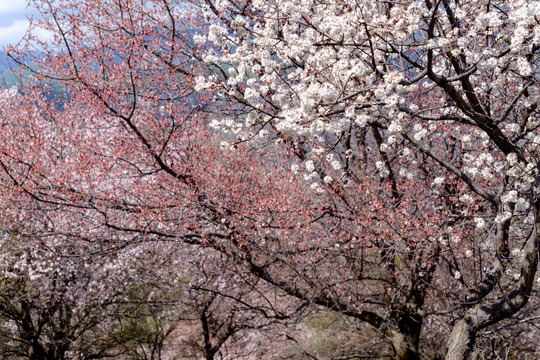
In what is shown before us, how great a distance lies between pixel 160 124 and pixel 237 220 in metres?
2.46

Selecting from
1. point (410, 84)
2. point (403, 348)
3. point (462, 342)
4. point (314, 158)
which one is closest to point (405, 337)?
point (403, 348)

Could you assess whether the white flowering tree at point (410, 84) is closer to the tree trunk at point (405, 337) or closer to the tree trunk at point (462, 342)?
the tree trunk at point (462, 342)

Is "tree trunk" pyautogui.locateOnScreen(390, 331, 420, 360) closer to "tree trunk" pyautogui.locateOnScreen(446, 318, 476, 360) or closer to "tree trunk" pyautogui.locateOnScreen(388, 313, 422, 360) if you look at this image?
"tree trunk" pyautogui.locateOnScreen(388, 313, 422, 360)

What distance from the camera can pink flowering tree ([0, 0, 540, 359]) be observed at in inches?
192

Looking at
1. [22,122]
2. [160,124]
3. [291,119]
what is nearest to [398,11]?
[291,119]

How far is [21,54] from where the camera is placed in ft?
23.0

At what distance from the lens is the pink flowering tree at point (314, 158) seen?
4867mm

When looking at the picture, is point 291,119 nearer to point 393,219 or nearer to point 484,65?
point 484,65

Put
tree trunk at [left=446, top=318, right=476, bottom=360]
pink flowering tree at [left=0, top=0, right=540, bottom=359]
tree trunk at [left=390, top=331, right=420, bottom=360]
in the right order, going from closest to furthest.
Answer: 1. pink flowering tree at [left=0, top=0, right=540, bottom=359]
2. tree trunk at [left=446, top=318, right=476, bottom=360]
3. tree trunk at [left=390, top=331, right=420, bottom=360]

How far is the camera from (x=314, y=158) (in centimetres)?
558

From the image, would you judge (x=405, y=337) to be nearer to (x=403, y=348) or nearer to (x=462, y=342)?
(x=403, y=348)

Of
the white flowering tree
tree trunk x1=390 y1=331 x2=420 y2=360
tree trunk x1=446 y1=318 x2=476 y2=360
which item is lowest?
tree trunk x1=446 y1=318 x2=476 y2=360

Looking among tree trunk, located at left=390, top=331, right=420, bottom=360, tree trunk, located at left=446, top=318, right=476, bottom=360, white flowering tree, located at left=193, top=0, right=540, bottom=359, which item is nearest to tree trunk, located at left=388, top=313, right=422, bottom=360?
tree trunk, located at left=390, top=331, right=420, bottom=360

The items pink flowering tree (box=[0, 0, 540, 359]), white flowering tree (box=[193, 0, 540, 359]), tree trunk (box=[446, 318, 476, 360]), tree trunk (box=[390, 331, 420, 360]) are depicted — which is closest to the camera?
white flowering tree (box=[193, 0, 540, 359])
